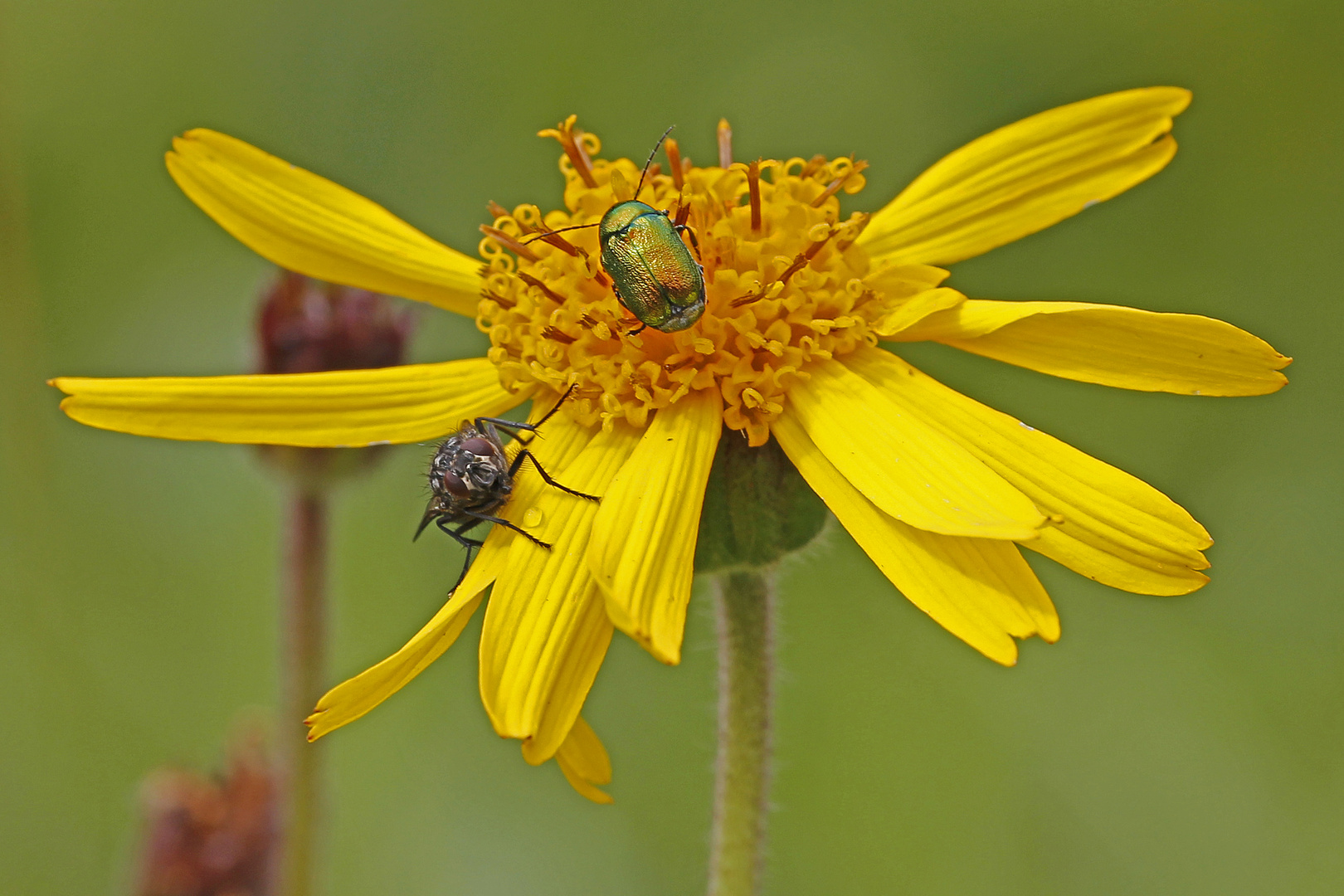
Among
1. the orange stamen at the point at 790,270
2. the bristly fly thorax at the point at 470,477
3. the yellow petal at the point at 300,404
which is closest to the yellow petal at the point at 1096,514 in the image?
the orange stamen at the point at 790,270

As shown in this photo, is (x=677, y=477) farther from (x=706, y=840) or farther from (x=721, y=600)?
(x=706, y=840)

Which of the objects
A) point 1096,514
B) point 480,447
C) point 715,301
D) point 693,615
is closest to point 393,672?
point 480,447

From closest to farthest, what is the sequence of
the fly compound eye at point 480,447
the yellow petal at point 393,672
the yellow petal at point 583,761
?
the yellow petal at point 393,672 < the yellow petal at point 583,761 < the fly compound eye at point 480,447

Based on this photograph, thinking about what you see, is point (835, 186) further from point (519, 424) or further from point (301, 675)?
point (301, 675)

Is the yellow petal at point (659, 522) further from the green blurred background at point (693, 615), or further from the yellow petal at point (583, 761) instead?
the green blurred background at point (693, 615)

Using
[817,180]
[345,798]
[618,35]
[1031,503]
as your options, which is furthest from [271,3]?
[1031,503]

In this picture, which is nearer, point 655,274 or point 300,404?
point 655,274
